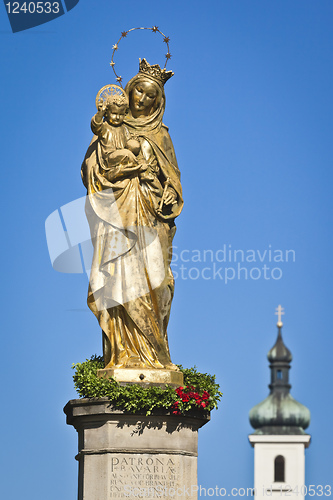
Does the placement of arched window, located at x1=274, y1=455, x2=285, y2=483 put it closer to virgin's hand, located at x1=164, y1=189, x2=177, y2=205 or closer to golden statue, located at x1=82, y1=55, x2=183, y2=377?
golden statue, located at x1=82, y1=55, x2=183, y2=377

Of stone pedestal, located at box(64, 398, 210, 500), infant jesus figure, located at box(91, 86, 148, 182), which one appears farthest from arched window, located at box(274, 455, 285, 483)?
stone pedestal, located at box(64, 398, 210, 500)

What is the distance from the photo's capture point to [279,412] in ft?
440

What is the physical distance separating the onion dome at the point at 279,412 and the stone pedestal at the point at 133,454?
115 m

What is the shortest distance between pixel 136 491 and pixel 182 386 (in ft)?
5.27

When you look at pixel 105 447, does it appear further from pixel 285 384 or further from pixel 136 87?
pixel 285 384

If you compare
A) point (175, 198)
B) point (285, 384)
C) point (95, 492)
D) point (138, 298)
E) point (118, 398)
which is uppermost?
point (285, 384)

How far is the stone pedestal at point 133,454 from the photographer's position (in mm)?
17438

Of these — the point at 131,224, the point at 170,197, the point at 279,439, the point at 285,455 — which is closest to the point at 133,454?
the point at 131,224

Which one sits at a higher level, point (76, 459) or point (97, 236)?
point (97, 236)

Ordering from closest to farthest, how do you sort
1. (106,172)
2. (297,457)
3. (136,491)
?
(136,491) → (106,172) → (297,457)

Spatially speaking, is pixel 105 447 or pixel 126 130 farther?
pixel 126 130

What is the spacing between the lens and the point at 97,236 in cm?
1853

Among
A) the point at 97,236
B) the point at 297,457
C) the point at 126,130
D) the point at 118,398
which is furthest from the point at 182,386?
the point at 297,457

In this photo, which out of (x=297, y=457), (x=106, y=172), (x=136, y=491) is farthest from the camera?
(x=297, y=457)
